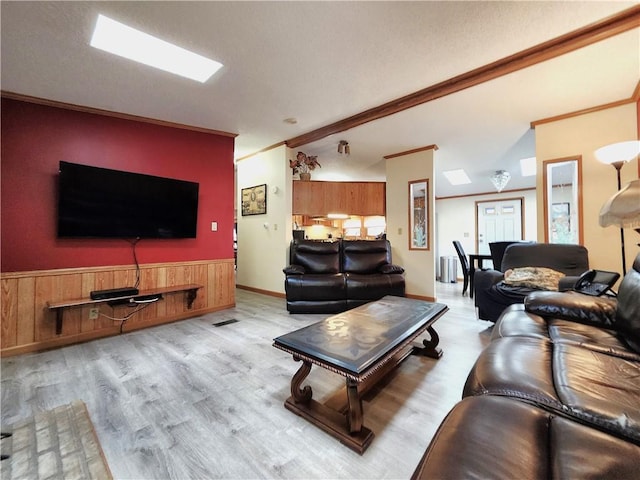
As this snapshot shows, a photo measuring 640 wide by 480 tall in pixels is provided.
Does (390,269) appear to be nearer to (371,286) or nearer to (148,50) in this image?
(371,286)

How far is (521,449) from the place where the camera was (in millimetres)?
643

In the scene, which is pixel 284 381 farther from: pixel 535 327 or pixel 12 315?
pixel 12 315

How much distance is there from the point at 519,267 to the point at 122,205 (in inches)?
179

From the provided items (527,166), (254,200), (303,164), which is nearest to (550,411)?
(303,164)

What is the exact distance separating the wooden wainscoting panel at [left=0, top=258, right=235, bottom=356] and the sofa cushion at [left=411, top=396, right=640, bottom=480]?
351 cm

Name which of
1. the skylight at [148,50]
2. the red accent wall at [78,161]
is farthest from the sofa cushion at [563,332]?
the red accent wall at [78,161]

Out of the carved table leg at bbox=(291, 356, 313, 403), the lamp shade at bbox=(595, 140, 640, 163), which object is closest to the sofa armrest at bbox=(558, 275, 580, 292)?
the lamp shade at bbox=(595, 140, 640, 163)

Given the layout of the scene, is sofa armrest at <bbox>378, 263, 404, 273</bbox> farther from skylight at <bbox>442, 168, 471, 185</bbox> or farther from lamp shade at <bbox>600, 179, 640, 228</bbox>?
skylight at <bbox>442, 168, 471, 185</bbox>

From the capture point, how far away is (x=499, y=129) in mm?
3781

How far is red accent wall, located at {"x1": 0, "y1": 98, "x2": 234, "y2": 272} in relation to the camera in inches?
101

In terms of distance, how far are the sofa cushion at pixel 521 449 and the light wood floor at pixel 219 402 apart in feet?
2.27

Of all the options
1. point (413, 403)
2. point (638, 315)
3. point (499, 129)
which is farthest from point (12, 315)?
point (499, 129)

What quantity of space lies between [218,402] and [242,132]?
356 cm

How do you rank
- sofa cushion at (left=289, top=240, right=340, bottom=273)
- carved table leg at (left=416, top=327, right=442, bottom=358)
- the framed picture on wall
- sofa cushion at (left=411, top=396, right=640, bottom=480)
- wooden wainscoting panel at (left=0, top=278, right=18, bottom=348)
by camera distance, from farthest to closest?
the framed picture on wall < sofa cushion at (left=289, top=240, right=340, bottom=273) < wooden wainscoting panel at (left=0, top=278, right=18, bottom=348) < carved table leg at (left=416, top=327, right=442, bottom=358) < sofa cushion at (left=411, top=396, right=640, bottom=480)
